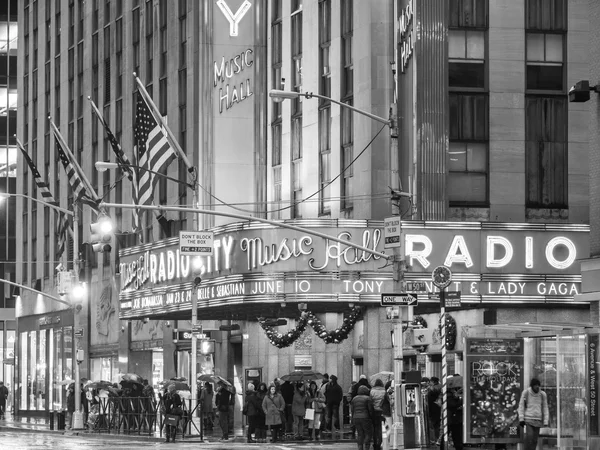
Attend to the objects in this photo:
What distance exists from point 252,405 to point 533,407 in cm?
1473

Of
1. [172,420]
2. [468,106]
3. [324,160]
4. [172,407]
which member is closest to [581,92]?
[468,106]

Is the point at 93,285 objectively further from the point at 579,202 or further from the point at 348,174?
the point at 579,202

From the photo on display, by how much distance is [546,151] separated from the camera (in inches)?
2012

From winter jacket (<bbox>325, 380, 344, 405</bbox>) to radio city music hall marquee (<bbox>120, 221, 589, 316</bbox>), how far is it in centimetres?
438

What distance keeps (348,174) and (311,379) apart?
8.17 meters

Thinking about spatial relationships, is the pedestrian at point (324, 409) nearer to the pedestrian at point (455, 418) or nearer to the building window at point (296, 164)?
the pedestrian at point (455, 418)

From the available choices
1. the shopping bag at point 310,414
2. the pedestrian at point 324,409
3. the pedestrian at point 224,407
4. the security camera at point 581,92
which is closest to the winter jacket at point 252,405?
the shopping bag at point 310,414

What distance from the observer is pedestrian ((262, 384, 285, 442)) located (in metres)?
44.8

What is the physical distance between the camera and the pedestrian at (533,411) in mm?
32406

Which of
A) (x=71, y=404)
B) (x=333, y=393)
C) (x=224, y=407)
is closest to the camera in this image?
(x=333, y=393)

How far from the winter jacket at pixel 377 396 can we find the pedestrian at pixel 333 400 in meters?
8.14

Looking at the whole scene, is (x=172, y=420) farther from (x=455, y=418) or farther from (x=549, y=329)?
(x=549, y=329)

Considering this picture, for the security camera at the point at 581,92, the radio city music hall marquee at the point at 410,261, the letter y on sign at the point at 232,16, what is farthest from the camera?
the letter y on sign at the point at 232,16

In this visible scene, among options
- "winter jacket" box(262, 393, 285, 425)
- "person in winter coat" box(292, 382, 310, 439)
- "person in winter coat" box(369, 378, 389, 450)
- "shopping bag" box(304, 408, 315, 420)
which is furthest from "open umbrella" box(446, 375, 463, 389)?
"person in winter coat" box(292, 382, 310, 439)
